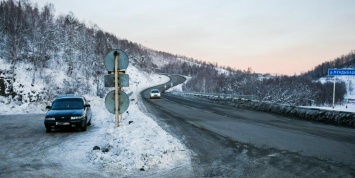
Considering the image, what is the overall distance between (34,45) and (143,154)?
80982 mm

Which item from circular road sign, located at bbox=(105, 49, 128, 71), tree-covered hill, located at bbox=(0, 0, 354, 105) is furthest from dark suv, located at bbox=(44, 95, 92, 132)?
tree-covered hill, located at bbox=(0, 0, 354, 105)

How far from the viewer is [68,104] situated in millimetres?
15758

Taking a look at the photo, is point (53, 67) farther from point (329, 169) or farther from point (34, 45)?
point (329, 169)

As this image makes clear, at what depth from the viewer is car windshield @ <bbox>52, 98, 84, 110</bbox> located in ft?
51.0

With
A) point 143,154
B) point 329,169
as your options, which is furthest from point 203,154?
point 329,169

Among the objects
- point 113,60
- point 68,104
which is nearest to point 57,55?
point 68,104

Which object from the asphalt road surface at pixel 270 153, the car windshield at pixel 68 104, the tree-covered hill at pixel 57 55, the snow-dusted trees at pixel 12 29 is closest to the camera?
the asphalt road surface at pixel 270 153

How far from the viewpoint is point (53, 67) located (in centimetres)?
7738

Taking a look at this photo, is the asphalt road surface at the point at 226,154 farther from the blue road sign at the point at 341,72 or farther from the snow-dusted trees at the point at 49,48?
the snow-dusted trees at the point at 49,48

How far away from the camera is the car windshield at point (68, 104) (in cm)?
1553

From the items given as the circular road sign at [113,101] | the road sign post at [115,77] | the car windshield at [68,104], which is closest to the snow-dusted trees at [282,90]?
the car windshield at [68,104]

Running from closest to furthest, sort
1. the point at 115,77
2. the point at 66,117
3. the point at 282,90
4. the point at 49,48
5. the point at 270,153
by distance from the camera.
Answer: the point at 270,153 < the point at 115,77 < the point at 66,117 < the point at 49,48 < the point at 282,90

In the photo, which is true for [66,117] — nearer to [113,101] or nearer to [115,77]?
[113,101]

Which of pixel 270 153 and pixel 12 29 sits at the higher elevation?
pixel 12 29
